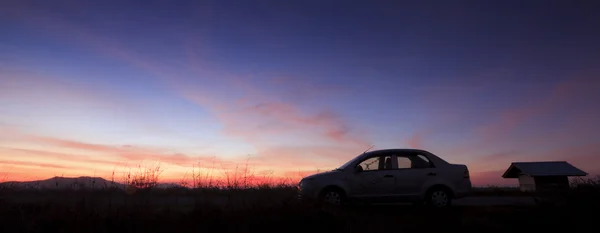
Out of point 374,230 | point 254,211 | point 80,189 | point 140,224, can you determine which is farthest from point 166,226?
point 80,189

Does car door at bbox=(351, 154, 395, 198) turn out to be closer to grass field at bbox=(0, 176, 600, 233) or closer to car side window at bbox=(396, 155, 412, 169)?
car side window at bbox=(396, 155, 412, 169)

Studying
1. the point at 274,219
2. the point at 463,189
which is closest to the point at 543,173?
the point at 463,189

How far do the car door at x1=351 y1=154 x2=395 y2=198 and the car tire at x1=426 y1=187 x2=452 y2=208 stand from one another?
1059 mm

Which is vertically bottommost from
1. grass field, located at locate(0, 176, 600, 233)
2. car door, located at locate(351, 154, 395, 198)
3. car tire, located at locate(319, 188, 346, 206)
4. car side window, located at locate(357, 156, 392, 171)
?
grass field, located at locate(0, 176, 600, 233)

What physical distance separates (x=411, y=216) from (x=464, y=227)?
1493mm

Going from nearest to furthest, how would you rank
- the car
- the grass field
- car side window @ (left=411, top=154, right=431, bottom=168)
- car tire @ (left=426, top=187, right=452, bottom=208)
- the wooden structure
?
the grass field < car tire @ (left=426, top=187, right=452, bottom=208) < the car < car side window @ (left=411, top=154, right=431, bottom=168) < the wooden structure

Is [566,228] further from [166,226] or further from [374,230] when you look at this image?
[166,226]

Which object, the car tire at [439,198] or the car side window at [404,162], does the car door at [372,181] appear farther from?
the car tire at [439,198]

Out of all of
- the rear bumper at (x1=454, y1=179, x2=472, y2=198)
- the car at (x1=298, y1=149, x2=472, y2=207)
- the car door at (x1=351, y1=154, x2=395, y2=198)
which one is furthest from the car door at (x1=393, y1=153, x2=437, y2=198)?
the rear bumper at (x1=454, y1=179, x2=472, y2=198)

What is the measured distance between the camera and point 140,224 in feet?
22.6

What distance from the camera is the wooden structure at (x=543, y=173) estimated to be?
102 feet

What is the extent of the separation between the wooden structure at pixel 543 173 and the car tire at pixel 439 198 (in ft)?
78.5

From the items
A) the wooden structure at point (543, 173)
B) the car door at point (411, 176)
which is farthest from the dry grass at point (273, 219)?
the wooden structure at point (543, 173)

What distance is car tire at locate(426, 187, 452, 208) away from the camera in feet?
34.8
